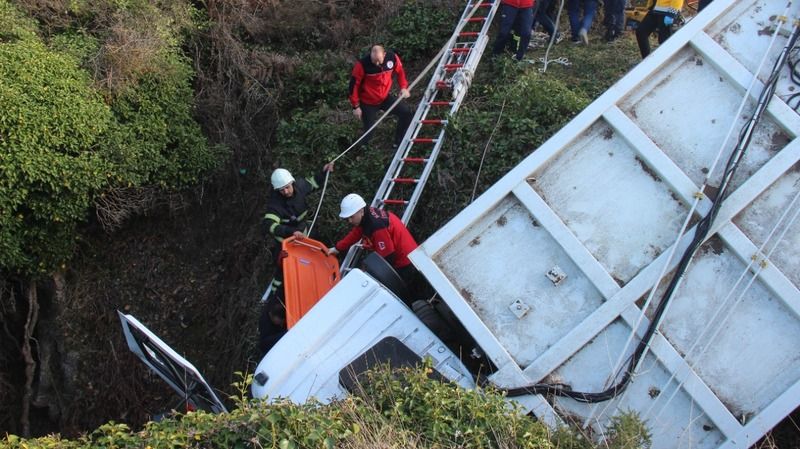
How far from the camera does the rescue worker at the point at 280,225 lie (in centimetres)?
609

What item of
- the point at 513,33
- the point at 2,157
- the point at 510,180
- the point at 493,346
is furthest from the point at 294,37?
the point at 493,346

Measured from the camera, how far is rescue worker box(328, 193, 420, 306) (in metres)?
5.96

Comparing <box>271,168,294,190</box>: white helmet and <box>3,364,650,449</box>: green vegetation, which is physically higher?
<box>3,364,650,449</box>: green vegetation

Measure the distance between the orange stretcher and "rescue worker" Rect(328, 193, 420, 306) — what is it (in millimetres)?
460

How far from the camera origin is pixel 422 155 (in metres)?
7.66

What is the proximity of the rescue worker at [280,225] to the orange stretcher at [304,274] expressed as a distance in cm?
10

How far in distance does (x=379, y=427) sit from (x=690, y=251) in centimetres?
215

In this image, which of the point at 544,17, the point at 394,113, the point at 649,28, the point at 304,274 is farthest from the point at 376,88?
the point at 649,28

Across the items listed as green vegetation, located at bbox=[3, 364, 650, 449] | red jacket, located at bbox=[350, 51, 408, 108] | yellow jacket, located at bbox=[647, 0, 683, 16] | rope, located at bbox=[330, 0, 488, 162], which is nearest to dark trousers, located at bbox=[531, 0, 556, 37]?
rope, located at bbox=[330, 0, 488, 162]

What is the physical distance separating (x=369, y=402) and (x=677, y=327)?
1.94 metres

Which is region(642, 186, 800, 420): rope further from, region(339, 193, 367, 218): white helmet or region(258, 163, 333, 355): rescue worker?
region(258, 163, 333, 355): rescue worker

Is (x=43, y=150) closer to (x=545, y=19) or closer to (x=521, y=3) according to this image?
(x=521, y=3)

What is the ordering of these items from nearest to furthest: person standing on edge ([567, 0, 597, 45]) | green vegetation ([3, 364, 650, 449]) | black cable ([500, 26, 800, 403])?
green vegetation ([3, 364, 650, 449]) → black cable ([500, 26, 800, 403]) → person standing on edge ([567, 0, 597, 45])

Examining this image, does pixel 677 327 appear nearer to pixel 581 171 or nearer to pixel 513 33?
pixel 581 171
